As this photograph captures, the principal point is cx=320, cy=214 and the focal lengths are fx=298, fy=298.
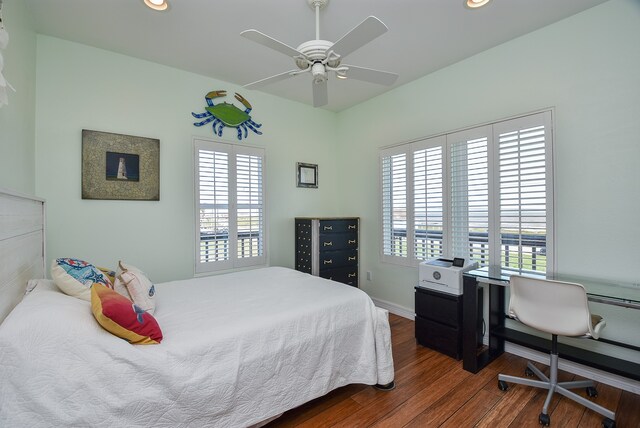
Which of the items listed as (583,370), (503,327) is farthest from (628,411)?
(503,327)

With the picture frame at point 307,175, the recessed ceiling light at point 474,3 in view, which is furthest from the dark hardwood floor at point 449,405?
the recessed ceiling light at point 474,3

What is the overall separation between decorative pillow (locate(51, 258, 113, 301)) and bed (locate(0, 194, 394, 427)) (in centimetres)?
9

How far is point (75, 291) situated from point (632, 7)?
13.3 feet

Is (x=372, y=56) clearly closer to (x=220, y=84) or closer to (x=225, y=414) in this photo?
(x=220, y=84)

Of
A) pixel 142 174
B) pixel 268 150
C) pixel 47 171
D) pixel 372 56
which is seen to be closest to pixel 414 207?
pixel 372 56

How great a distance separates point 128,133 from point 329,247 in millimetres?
2497

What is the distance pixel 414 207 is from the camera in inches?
137

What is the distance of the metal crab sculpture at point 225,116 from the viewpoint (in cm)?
340

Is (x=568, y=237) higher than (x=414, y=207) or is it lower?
lower

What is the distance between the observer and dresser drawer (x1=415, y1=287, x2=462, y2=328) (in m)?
2.59

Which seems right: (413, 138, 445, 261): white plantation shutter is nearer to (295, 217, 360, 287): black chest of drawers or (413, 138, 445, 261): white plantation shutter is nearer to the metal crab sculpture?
(295, 217, 360, 287): black chest of drawers

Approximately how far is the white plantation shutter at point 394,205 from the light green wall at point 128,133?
137 centimetres

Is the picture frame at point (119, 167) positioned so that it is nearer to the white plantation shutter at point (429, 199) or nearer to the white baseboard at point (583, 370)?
the white plantation shutter at point (429, 199)

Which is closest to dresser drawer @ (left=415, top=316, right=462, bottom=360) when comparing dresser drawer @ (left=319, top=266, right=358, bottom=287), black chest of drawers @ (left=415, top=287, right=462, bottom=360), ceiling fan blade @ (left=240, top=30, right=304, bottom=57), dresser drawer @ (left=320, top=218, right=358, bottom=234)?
black chest of drawers @ (left=415, top=287, right=462, bottom=360)
